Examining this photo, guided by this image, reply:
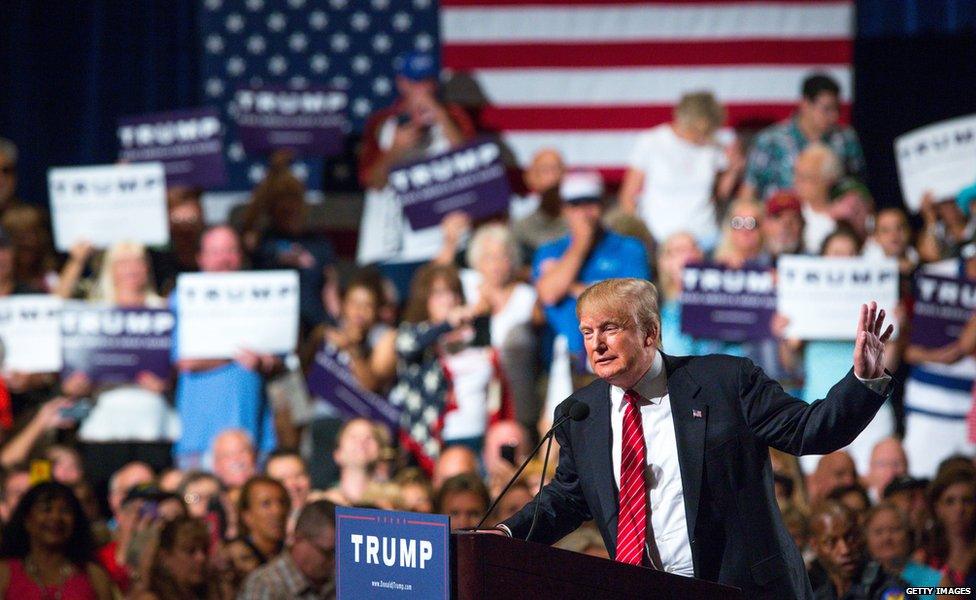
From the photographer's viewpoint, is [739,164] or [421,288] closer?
[421,288]

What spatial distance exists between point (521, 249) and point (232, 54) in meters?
2.46

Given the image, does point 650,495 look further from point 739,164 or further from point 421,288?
point 739,164

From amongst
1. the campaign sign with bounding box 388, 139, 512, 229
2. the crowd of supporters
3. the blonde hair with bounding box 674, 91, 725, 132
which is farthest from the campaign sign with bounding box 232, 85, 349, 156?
the blonde hair with bounding box 674, 91, 725, 132

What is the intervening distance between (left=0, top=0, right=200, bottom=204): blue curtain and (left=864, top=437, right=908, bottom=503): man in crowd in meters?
4.79

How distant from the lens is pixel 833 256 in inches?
292

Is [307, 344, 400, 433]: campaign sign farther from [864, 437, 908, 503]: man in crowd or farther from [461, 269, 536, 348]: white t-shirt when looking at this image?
[864, 437, 908, 503]: man in crowd

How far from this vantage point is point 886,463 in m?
6.85

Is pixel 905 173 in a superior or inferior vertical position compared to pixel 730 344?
superior

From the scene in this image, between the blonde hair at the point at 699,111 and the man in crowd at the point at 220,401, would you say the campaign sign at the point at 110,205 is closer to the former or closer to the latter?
the man in crowd at the point at 220,401

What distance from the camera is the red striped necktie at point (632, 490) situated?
356cm

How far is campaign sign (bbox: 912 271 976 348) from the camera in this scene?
729cm

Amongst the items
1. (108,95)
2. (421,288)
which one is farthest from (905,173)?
(108,95)

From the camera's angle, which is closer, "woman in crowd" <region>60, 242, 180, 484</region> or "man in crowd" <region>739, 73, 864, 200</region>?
"woman in crowd" <region>60, 242, 180, 484</region>

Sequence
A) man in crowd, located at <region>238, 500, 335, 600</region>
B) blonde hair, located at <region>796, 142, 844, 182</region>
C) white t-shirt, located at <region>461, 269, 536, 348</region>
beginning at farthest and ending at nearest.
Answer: blonde hair, located at <region>796, 142, 844, 182</region> → white t-shirt, located at <region>461, 269, 536, 348</region> → man in crowd, located at <region>238, 500, 335, 600</region>
